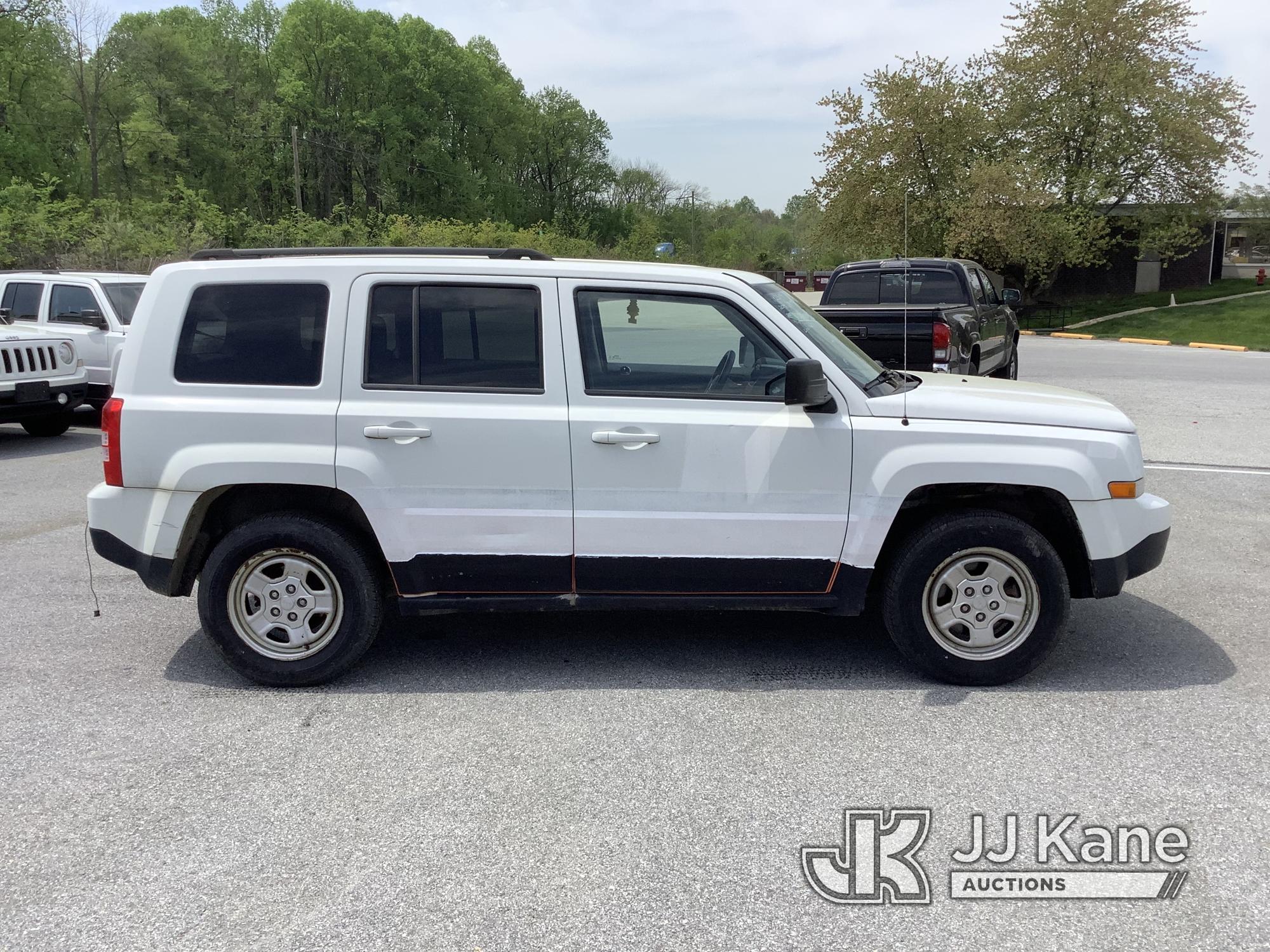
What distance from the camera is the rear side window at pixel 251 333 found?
4664mm

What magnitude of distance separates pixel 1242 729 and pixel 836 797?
1.82 meters

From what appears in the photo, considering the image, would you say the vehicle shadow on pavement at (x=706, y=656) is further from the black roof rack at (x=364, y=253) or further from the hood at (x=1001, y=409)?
the black roof rack at (x=364, y=253)

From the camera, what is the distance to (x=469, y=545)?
4.65m

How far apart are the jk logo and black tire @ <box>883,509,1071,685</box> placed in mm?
1178

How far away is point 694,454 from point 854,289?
9418 mm

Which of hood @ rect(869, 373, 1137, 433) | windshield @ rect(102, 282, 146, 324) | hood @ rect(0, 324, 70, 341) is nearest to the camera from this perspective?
hood @ rect(869, 373, 1137, 433)

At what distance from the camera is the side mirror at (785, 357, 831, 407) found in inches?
172

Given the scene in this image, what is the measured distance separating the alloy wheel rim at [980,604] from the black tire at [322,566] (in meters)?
2.52

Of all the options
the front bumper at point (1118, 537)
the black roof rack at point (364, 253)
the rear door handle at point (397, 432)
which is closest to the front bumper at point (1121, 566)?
the front bumper at point (1118, 537)

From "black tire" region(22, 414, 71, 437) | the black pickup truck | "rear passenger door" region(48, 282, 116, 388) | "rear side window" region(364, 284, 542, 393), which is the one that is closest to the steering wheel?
"rear side window" region(364, 284, 542, 393)

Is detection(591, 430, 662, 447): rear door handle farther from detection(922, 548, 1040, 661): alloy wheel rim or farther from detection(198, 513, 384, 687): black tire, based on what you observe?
Result: detection(922, 548, 1040, 661): alloy wheel rim

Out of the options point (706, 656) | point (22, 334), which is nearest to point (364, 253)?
point (706, 656)

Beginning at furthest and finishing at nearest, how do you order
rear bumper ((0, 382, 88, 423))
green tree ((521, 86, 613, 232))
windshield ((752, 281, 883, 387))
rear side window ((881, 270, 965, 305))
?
green tree ((521, 86, 613, 232)), rear side window ((881, 270, 965, 305)), rear bumper ((0, 382, 88, 423)), windshield ((752, 281, 883, 387))

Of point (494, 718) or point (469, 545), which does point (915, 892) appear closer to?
point (494, 718)
